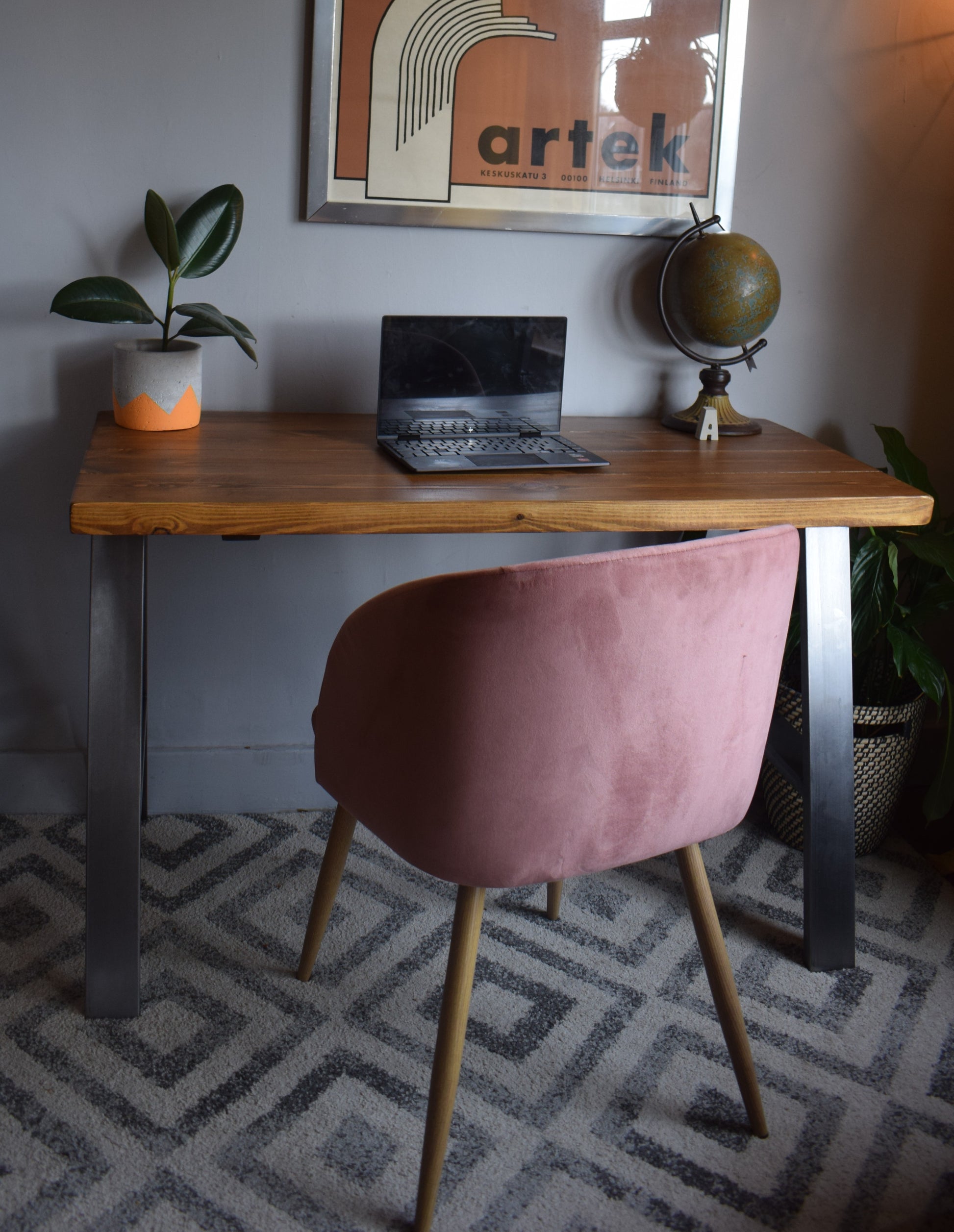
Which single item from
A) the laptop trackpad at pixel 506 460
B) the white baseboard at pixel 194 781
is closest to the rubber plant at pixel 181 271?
the laptop trackpad at pixel 506 460

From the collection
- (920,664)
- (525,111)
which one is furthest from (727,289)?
(920,664)

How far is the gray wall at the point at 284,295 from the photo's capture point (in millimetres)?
1783

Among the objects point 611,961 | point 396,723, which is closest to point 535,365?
point 396,723

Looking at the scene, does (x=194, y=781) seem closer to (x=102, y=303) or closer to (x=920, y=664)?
(x=102, y=303)

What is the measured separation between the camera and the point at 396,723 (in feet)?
3.97

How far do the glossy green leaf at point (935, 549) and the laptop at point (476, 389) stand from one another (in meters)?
0.60

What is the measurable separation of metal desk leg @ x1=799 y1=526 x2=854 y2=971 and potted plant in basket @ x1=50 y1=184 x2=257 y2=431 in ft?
3.04

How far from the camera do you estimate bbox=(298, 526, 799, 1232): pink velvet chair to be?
1.10 m

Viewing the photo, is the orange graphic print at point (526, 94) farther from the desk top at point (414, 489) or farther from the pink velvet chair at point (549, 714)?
the pink velvet chair at point (549, 714)

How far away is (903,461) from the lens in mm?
2031

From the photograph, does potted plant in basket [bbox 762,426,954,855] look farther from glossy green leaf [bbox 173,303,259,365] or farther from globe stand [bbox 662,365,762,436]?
glossy green leaf [bbox 173,303,259,365]

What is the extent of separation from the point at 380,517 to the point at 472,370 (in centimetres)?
46

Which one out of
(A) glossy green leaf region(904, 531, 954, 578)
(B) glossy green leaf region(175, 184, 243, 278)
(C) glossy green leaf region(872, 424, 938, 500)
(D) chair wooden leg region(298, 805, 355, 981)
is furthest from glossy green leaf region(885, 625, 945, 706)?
(B) glossy green leaf region(175, 184, 243, 278)

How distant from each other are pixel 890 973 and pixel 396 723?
1.05m
